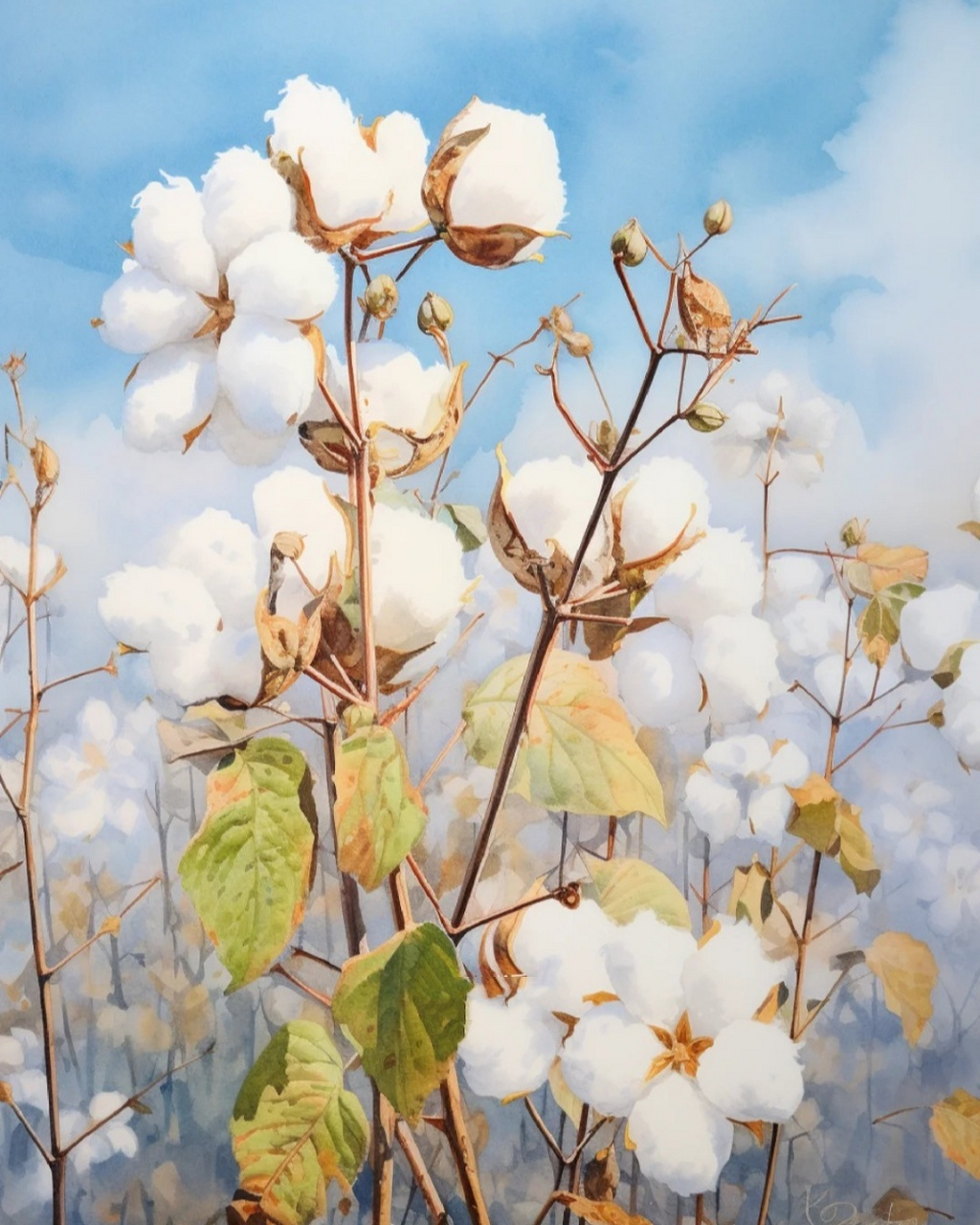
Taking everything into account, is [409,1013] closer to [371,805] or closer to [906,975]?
[371,805]

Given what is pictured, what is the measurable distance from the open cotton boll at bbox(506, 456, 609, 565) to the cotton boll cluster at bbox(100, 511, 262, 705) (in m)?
0.17

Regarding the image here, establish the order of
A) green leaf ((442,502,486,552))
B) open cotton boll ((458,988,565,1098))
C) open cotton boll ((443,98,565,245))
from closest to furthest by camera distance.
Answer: open cotton boll ((443,98,565,245))
open cotton boll ((458,988,565,1098))
green leaf ((442,502,486,552))

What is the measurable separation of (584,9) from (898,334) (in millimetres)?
363

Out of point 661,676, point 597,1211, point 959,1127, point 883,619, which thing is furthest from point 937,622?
point 597,1211

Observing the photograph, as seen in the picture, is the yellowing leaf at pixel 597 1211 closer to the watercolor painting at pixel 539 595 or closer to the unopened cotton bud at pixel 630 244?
the watercolor painting at pixel 539 595

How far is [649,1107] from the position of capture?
0.72 meters

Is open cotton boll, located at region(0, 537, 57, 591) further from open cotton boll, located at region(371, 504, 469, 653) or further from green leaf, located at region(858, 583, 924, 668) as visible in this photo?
green leaf, located at region(858, 583, 924, 668)

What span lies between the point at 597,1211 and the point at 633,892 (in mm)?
219

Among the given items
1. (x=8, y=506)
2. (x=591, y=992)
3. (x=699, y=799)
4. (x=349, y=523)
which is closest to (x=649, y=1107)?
(x=591, y=992)

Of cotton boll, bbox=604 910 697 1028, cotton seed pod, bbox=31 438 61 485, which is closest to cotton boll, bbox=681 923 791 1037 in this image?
cotton boll, bbox=604 910 697 1028

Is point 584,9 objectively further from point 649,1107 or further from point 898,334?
point 649,1107

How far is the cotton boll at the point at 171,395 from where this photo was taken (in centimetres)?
68

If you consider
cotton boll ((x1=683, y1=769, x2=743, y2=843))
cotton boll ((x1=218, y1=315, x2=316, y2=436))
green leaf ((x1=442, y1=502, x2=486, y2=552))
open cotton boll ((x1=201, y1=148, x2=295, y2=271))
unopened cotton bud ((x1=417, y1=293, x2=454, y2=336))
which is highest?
unopened cotton bud ((x1=417, y1=293, x2=454, y2=336))

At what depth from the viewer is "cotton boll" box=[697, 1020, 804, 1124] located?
0.72 meters
